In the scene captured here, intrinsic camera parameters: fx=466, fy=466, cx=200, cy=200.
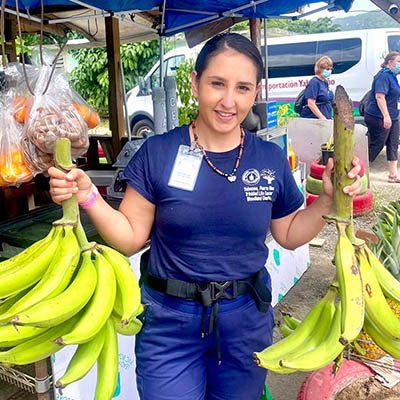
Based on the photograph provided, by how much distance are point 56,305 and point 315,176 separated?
606 centimetres

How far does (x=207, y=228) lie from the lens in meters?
1.72

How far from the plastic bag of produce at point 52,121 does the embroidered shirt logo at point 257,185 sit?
103 centimetres

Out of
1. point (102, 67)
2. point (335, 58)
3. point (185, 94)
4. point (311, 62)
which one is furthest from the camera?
point (102, 67)

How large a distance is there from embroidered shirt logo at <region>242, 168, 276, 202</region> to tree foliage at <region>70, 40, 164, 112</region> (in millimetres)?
14761

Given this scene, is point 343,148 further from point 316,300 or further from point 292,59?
point 292,59

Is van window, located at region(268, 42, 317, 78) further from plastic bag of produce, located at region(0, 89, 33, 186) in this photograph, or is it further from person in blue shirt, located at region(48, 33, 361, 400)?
person in blue shirt, located at region(48, 33, 361, 400)

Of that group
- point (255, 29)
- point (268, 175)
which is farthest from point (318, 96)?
point (268, 175)

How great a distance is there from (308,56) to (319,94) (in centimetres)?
492

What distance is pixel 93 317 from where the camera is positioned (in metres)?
1.29

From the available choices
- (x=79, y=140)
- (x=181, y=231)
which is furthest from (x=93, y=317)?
(x=79, y=140)

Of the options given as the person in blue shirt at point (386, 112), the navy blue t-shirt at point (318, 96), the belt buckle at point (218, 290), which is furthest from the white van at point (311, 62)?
the belt buckle at point (218, 290)

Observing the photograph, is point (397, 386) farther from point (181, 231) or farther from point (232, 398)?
point (181, 231)

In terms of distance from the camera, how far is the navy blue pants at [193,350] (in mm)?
1757

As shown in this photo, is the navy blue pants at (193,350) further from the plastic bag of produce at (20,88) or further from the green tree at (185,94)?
the green tree at (185,94)
